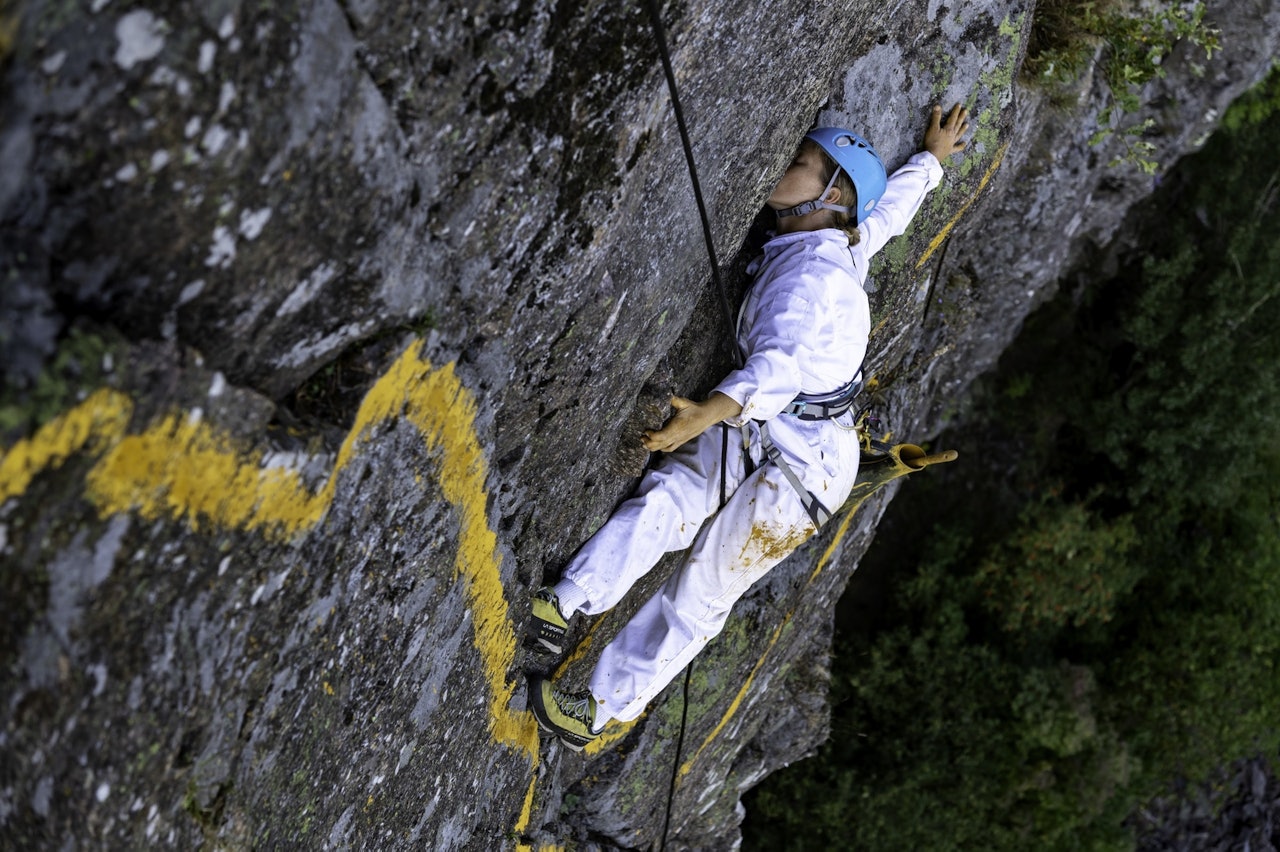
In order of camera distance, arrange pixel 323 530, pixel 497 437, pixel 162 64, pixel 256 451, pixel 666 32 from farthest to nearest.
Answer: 1. pixel 497 437
2. pixel 666 32
3. pixel 323 530
4. pixel 256 451
5. pixel 162 64

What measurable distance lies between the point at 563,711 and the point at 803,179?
2894mm

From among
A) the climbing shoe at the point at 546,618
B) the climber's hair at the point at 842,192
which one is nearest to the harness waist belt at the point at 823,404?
the climber's hair at the point at 842,192

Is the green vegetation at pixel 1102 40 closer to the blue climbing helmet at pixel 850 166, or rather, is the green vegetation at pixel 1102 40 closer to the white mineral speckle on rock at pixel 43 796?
the blue climbing helmet at pixel 850 166

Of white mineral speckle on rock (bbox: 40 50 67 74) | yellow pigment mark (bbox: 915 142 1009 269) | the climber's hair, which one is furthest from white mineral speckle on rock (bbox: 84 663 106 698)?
yellow pigment mark (bbox: 915 142 1009 269)

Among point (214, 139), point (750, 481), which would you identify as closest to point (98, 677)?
→ point (214, 139)

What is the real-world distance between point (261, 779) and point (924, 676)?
874 centimetres

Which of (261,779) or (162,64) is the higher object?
(162,64)

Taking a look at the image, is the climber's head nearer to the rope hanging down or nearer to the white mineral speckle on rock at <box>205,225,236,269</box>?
the rope hanging down

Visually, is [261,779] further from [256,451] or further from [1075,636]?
[1075,636]

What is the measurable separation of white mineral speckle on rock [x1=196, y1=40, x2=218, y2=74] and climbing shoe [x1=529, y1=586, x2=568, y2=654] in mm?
2816

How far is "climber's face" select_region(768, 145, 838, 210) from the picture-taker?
14.9 feet

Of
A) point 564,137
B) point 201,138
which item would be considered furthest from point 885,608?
point 201,138

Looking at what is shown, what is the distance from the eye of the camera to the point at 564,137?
297 centimetres

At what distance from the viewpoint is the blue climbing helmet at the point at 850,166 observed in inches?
177
